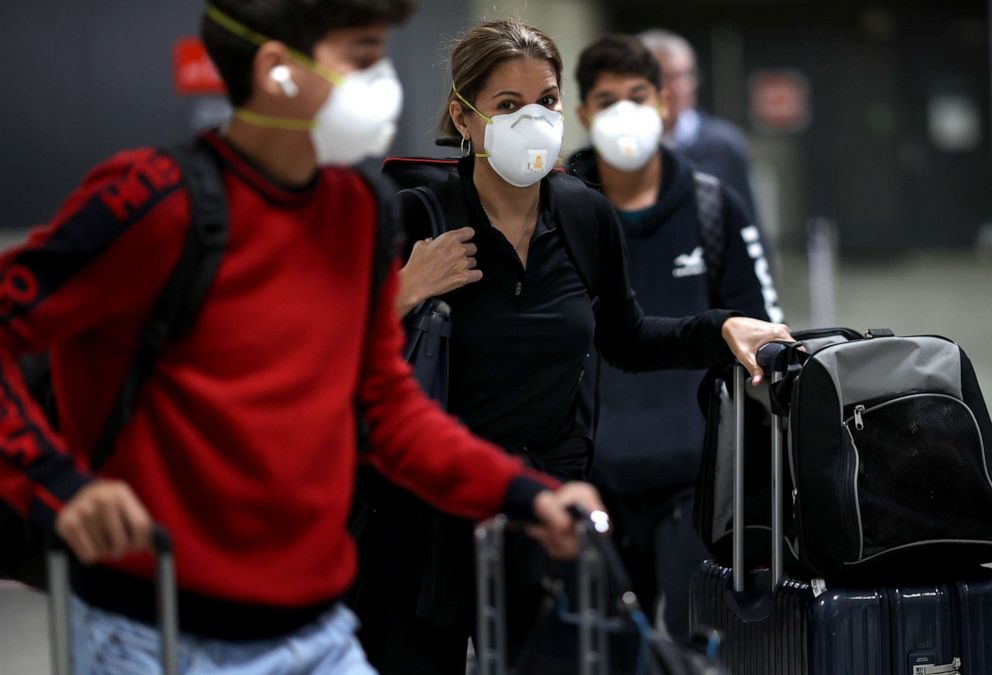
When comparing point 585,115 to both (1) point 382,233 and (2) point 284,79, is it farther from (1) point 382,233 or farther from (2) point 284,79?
(2) point 284,79

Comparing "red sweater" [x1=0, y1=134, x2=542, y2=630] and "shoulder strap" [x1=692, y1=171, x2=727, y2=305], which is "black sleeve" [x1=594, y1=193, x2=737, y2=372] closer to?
"shoulder strap" [x1=692, y1=171, x2=727, y2=305]

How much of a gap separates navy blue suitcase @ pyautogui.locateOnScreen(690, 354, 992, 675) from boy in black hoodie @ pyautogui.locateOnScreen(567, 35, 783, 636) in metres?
0.76

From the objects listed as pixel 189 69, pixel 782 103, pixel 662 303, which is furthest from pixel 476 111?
pixel 782 103

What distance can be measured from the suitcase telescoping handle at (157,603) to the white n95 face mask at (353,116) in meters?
0.56

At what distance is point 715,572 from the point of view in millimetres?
3645

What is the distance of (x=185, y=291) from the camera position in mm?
1948

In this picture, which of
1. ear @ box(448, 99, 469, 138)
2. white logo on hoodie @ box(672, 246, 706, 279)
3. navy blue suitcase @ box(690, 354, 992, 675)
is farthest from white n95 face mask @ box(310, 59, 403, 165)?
white logo on hoodie @ box(672, 246, 706, 279)

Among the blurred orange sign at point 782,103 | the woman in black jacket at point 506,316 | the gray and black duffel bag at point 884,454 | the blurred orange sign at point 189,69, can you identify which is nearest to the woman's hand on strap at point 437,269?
the woman in black jacket at point 506,316

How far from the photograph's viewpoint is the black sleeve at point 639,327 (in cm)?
331

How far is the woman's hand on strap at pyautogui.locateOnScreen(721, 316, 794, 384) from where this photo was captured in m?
3.26

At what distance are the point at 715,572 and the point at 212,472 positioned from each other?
1.93 metres

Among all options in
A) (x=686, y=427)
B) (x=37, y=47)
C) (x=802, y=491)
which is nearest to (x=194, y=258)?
(x=802, y=491)

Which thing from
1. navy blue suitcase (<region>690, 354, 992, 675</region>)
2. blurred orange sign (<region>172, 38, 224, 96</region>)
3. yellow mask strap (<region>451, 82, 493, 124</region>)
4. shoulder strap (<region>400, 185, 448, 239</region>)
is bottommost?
navy blue suitcase (<region>690, 354, 992, 675</region>)

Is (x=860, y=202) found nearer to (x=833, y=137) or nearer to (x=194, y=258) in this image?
(x=833, y=137)
